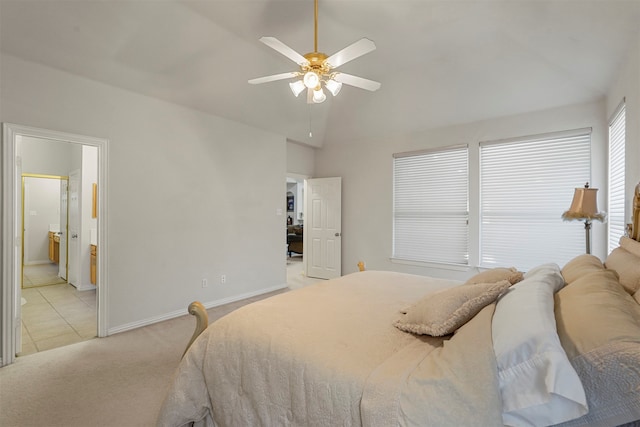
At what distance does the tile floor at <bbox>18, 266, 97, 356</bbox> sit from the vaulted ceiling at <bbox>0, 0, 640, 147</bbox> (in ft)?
8.90

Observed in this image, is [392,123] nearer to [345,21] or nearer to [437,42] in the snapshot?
[437,42]

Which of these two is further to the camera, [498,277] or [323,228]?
[323,228]

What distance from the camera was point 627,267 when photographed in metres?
1.55

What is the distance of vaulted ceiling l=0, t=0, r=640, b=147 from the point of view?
8.53 ft

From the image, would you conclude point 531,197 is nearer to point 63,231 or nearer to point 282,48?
point 282,48

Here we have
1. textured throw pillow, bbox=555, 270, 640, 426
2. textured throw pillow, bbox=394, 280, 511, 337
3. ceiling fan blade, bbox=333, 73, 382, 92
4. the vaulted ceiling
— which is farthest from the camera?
the vaulted ceiling

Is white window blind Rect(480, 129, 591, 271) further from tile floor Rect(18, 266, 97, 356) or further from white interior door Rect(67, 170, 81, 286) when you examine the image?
white interior door Rect(67, 170, 81, 286)

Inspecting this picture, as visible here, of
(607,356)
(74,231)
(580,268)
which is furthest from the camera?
(74,231)

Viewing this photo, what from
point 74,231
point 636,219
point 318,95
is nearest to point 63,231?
point 74,231

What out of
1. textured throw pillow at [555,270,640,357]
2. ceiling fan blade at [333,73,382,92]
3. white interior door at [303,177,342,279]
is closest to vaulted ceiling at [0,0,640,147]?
ceiling fan blade at [333,73,382,92]

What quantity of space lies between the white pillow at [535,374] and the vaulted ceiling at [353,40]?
267 centimetres

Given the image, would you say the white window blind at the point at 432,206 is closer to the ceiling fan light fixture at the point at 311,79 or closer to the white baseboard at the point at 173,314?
the white baseboard at the point at 173,314

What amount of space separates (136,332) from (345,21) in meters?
3.97

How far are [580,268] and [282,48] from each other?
234cm
